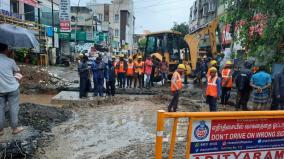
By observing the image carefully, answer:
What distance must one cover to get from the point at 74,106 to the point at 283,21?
7126mm

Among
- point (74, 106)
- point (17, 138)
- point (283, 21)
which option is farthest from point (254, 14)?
point (17, 138)

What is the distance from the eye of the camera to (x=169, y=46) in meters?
18.3

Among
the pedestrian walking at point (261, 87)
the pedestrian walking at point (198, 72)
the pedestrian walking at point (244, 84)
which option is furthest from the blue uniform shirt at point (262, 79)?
the pedestrian walking at point (198, 72)

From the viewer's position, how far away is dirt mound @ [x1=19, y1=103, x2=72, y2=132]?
8227mm

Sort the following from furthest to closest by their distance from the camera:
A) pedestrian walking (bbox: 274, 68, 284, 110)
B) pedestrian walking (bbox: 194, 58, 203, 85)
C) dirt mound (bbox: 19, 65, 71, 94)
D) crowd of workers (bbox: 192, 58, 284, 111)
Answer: pedestrian walking (bbox: 194, 58, 203, 85)
dirt mound (bbox: 19, 65, 71, 94)
crowd of workers (bbox: 192, 58, 284, 111)
pedestrian walking (bbox: 274, 68, 284, 110)

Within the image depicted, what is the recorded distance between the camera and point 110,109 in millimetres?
11211

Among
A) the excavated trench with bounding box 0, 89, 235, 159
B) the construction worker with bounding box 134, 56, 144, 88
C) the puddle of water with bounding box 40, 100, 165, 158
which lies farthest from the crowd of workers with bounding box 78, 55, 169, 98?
→ the puddle of water with bounding box 40, 100, 165, 158

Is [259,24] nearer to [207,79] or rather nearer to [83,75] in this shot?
[207,79]

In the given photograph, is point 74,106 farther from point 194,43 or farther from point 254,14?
point 194,43

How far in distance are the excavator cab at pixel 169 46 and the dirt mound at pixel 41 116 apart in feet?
28.8

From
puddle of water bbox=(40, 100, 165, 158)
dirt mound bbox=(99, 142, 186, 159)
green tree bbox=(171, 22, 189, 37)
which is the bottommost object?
puddle of water bbox=(40, 100, 165, 158)

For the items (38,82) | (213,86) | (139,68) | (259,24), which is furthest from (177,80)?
(38,82)

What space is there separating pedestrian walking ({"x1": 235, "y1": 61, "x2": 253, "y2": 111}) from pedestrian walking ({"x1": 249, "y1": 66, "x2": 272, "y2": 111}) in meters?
0.84

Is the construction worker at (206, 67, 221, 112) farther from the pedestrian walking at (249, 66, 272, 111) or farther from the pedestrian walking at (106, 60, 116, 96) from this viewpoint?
the pedestrian walking at (106, 60, 116, 96)
